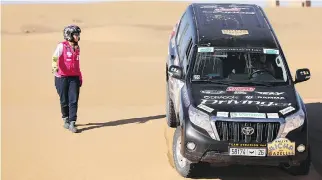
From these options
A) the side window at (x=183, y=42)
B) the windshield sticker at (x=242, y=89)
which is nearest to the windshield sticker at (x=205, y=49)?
the side window at (x=183, y=42)

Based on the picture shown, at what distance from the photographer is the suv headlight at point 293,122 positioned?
6.36 metres

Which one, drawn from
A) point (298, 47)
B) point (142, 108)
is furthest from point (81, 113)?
point (298, 47)

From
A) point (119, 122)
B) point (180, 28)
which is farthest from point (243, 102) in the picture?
point (119, 122)

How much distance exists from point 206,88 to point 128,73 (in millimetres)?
9339

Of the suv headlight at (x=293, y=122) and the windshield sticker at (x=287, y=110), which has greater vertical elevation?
the windshield sticker at (x=287, y=110)

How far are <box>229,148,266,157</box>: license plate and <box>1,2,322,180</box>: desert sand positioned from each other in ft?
2.18

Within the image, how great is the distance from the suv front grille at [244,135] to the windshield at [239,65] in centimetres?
114

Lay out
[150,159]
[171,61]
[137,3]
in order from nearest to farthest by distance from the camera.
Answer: [150,159], [171,61], [137,3]

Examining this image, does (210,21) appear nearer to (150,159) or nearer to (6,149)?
(150,159)

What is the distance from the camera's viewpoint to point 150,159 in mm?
7672

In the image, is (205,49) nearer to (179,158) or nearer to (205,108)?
(205,108)

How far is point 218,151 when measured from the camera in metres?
6.32

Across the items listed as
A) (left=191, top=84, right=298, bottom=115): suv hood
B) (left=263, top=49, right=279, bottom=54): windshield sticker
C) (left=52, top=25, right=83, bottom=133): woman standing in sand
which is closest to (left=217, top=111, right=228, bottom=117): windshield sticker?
(left=191, top=84, right=298, bottom=115): suv hood

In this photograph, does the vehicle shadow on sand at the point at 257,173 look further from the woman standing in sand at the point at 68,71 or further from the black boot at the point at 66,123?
the black boot at the point at 66,123
